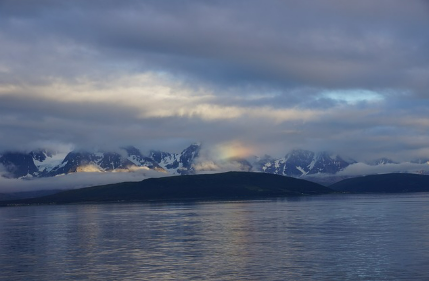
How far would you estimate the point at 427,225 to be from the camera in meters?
128

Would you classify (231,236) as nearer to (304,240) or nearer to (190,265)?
(304,240)

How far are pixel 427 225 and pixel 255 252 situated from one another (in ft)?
180

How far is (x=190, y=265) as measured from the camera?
77.4 meters

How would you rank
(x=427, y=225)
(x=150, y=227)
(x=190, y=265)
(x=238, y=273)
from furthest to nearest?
(x=150, y=227) → (x=427, y=225) → (x=190, y=265) → (x=238, y=273)

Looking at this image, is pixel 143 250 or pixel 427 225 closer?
pixel 143 250

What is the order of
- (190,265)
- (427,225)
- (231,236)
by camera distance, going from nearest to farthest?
1. (190,265)
2. (231,236)
3. (427,225)

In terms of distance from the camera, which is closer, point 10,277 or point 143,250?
point 10,277

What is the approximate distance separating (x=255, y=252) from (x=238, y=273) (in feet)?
60.9

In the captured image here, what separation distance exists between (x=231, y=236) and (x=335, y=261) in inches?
1489

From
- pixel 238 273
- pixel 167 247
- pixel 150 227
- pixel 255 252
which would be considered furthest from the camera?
pixel 150 227

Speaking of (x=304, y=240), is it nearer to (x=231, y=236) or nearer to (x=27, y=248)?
(x=231, y=236)

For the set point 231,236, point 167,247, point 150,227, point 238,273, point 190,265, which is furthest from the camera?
point 150,227

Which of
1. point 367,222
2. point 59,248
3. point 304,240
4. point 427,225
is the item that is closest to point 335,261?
point 304,240

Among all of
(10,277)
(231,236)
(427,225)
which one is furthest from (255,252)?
(427,225)
